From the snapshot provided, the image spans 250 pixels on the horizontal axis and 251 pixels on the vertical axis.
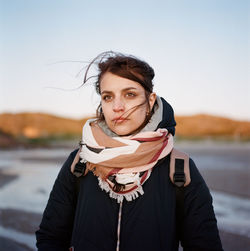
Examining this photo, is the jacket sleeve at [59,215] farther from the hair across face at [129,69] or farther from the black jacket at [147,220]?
the hair across face at [129,69]

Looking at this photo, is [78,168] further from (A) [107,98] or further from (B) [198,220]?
(B) [198,220]

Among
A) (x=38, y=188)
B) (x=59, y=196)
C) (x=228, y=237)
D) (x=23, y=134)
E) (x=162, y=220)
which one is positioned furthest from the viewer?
(x=23, y=134)

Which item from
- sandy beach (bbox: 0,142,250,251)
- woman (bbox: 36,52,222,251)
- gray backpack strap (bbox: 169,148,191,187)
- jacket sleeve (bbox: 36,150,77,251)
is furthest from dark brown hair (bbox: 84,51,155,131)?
sandy beach (bbox: 0,142,250,251)

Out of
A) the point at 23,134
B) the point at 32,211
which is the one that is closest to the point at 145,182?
the point at 32,211

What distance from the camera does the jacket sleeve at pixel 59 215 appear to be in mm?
1853

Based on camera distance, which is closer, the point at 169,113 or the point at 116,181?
the point at 116,181

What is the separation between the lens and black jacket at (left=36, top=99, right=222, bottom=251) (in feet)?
5.54

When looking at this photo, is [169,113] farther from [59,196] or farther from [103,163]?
[59,196]

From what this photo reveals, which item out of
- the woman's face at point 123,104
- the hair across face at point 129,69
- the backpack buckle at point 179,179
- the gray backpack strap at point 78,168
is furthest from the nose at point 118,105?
the backpack buckle at point 179,179

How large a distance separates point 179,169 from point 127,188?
1.05 ft

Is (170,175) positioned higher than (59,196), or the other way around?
(170,175)

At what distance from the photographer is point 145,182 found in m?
1.78

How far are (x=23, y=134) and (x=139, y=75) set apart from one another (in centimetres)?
2034

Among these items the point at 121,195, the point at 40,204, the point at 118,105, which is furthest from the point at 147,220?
the point at 40,204
